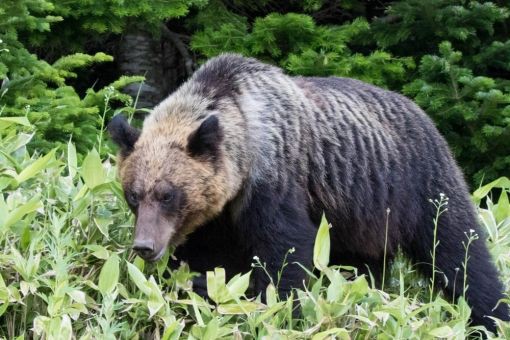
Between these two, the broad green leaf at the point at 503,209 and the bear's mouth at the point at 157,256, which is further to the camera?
the broad green leaf at the point at 503,209

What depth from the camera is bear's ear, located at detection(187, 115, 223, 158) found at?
4906 millimetres

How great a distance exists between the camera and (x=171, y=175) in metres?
4.85

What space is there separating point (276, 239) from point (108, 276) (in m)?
0.90

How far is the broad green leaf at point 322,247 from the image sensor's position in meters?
4.86

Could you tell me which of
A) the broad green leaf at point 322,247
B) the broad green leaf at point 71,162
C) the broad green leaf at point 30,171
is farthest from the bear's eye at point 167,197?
the broad green leaf at point 71,162

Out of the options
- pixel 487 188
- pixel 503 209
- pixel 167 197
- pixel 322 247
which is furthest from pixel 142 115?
pixel 322 247

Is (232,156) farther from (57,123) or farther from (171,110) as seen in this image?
(57,123)

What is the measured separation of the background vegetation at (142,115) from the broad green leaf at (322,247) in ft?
0.04

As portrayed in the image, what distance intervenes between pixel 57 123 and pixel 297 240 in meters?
2.45

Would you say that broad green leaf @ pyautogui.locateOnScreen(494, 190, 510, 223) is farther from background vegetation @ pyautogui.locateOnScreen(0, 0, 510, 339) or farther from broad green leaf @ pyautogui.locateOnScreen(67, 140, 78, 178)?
broad green leaf @ pyautogui.locateOnScreen(67, 140, 78, 178)

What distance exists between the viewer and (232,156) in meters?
5.05

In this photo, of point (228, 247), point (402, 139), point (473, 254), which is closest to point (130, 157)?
point (228, 247)

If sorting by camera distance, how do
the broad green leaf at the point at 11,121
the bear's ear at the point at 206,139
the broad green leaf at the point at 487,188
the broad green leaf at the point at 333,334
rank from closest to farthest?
the broad green leaf at the point at 333,334 → the bear's ear at the point at 206,139 → the broad green leaf at the point at 11,121 → the broad green leaf at the point at 487,188

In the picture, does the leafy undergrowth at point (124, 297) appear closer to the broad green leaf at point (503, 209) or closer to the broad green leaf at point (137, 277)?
the broad green leaf at point (137, 277)
